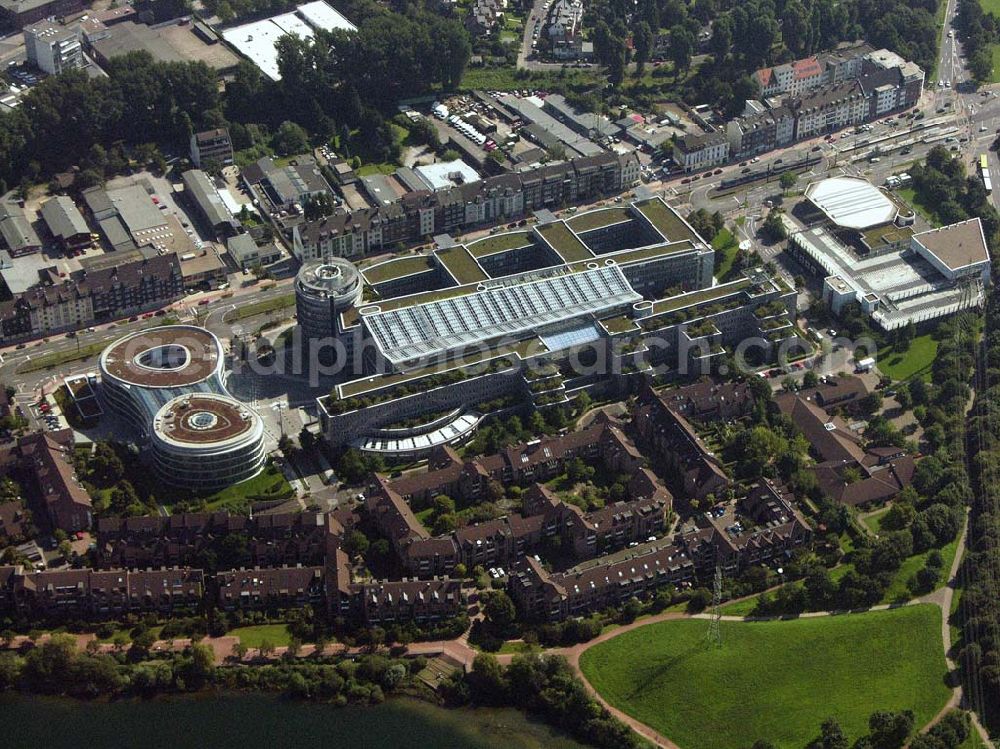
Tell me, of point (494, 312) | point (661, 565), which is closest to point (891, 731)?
point (661, 565)

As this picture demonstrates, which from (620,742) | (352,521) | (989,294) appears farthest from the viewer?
(989,294)

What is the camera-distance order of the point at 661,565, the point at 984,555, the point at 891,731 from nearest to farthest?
the point at 891,731
the point at 661,565
the point at 984,555

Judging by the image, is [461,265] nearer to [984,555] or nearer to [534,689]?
[534,689]

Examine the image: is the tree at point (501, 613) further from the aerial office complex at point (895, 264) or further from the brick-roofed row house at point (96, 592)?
the aerial office complex at point (895, 264)

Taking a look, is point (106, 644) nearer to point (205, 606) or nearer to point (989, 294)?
point (205, 606)

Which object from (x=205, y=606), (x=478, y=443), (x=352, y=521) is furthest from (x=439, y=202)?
(x=205, y=606)

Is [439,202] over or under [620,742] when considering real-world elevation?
over
